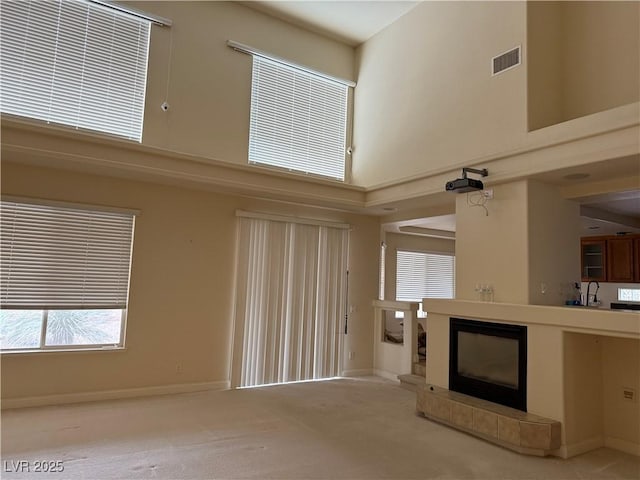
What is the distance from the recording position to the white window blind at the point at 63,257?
14.7 ft

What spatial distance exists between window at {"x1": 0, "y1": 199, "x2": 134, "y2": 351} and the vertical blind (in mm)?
A: 1450

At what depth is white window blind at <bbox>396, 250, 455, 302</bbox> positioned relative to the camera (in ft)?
26.1

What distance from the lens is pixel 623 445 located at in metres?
3.80

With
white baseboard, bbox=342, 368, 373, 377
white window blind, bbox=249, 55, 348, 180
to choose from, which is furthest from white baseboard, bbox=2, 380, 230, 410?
white window blind, bbox=249, 55, 348, 180

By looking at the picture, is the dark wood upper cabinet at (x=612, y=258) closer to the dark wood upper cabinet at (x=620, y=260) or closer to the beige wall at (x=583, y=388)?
the dark wood upper cabinet at (x=620, y=260)

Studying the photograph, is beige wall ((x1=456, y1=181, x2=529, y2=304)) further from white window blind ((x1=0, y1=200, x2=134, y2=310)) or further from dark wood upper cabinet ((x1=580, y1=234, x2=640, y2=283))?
white window blind ((x1=0, y1=200, x2=134, y2=310))

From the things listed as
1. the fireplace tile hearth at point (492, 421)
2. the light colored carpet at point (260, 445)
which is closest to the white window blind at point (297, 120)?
the light colored carpet at point (260, 445)

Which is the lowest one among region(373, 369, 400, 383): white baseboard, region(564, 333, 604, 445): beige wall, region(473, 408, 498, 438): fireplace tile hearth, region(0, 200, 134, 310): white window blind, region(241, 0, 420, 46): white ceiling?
region(373, 369, 400, 383): white baseboard

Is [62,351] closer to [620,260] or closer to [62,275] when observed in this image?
[62,275]

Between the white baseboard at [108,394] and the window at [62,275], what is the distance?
51 cm

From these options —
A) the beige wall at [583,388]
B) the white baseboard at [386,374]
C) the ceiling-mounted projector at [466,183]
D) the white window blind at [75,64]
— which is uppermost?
the white window blind at [75,64]

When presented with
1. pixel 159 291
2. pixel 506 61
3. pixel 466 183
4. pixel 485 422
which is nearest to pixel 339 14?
pixel 506 61

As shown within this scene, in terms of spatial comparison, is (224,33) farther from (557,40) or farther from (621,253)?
(621,253)

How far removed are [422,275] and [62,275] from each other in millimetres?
5912
